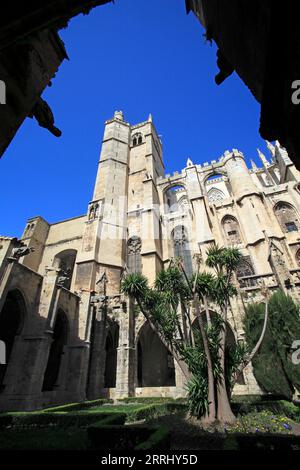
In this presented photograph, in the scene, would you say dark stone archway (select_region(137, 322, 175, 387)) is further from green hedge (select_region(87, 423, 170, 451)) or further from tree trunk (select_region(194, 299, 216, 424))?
green hedge (select_region(87, 423, 170, 451))

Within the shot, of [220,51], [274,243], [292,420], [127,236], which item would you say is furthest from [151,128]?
[292,420]

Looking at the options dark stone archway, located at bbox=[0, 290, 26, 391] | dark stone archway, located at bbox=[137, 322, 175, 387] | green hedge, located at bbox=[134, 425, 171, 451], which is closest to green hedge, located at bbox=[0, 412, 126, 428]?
green hedge, located at bbox=[134, 425, 171, 451]

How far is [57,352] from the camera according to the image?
14.8 m

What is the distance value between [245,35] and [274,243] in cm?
1890

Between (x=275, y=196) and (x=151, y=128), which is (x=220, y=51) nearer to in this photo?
(x=275, y=196)

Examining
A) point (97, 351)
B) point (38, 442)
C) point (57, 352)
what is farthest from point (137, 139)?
point (38, 442)

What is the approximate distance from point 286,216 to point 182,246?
1104cm

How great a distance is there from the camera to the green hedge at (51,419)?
864cm

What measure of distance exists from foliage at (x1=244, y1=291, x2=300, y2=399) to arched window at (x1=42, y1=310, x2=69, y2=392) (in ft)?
36.7

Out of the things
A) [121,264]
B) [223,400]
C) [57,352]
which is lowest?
[223,400]

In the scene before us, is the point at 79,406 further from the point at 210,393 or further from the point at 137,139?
the point at 137,139

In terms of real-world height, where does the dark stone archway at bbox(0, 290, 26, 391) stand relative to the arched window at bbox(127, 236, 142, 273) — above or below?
below

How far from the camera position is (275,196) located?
24969 mm

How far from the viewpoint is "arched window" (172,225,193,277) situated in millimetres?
24377
